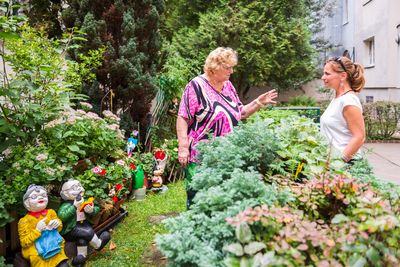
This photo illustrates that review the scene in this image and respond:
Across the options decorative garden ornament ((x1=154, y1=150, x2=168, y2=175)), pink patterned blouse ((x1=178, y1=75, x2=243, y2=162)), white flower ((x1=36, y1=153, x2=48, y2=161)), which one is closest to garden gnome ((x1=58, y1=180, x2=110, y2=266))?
white flower ((x1=36, y1=153, x2=48, y2=161))

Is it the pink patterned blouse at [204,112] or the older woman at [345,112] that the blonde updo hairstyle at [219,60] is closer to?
the pink patterned blouse at [204,112]

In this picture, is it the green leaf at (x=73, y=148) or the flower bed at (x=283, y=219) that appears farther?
the green leaf at (x=73, y=148)

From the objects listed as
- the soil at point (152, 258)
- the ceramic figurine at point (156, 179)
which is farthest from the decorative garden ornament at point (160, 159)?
the soil at point (152, 258)

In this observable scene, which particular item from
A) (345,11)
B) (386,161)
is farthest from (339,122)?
(345,11)

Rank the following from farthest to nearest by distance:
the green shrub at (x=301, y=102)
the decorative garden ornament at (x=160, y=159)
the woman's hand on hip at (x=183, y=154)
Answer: the green shrub at (x=301, y=102) → the decorative garden ornament at (x=160, y=159) → the woman's hand on hip at (x=183, y=154)

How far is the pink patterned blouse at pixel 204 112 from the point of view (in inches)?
144

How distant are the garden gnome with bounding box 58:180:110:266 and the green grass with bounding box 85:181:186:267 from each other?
18cm

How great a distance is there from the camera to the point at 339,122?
3195 millimetres

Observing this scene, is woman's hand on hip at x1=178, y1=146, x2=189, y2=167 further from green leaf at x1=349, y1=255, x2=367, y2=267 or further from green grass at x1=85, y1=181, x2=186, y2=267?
green leaf at x1=349, y1=255, x2=367, y2=267

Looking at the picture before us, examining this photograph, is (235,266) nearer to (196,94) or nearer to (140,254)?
(196,94)

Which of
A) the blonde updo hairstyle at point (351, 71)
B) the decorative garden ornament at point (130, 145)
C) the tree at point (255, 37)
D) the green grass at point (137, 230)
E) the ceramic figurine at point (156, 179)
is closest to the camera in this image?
the blonde updo hairstyle at point (351, 71)

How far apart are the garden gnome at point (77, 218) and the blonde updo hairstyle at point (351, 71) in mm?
2354

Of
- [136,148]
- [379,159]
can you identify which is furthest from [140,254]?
[379,159]

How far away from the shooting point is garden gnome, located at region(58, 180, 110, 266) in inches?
139
